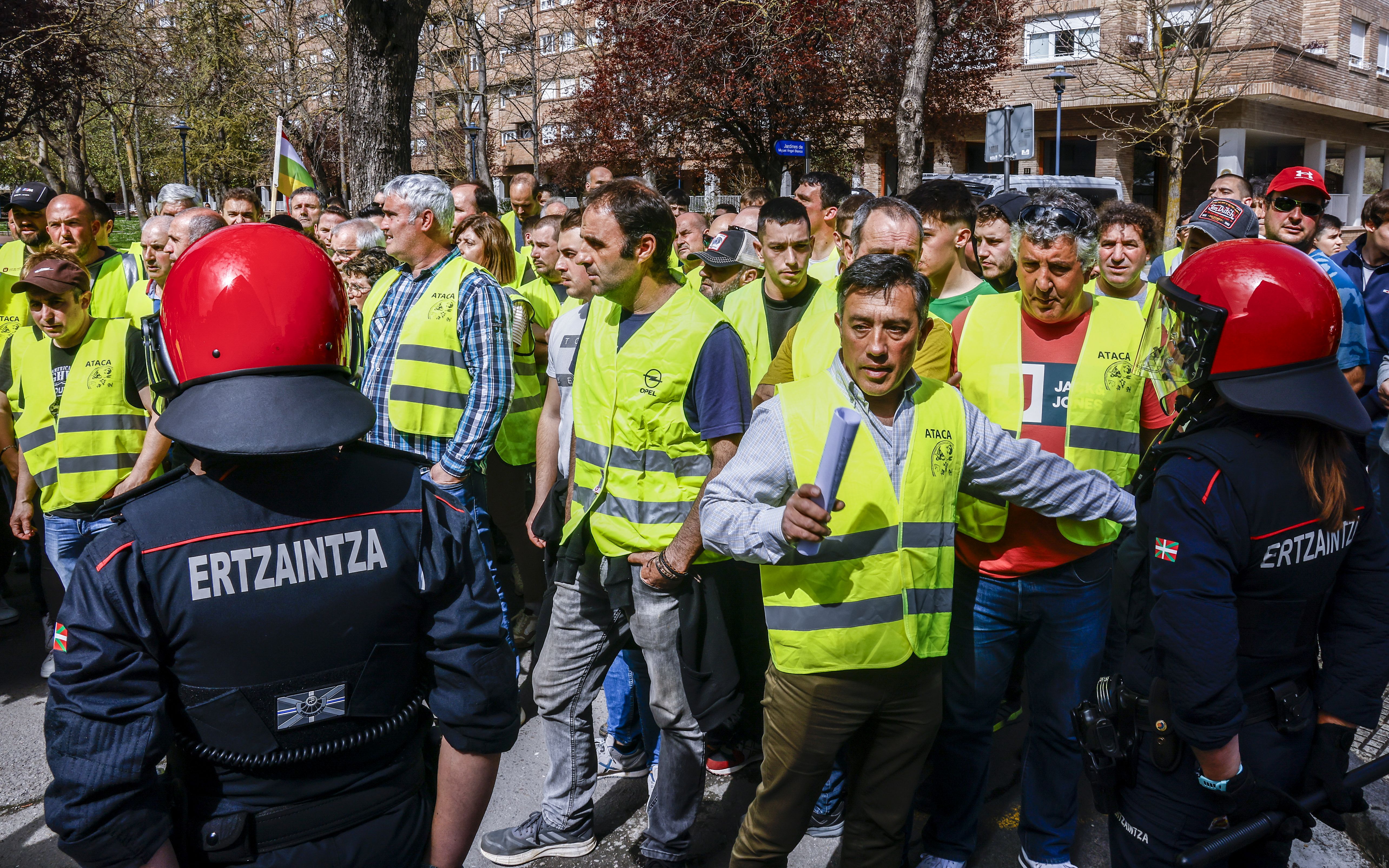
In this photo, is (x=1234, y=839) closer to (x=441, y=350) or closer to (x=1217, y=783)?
(x=1217, y=783)

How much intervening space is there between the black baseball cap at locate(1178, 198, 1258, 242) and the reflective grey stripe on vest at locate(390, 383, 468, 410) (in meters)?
3.93

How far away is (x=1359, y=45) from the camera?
3109 cm

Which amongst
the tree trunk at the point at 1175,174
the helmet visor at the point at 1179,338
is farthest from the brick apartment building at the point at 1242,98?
the helmet visor at the point at 1179,338

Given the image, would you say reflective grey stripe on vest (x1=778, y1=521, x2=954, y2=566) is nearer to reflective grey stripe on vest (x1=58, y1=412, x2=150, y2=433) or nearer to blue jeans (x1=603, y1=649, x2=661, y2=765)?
blue jeans (x1=603, y1=649, x2=661, y2=765)

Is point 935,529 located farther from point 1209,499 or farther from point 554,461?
point 554,461

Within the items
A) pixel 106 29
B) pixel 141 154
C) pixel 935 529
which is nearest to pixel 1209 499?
pixel 935 529

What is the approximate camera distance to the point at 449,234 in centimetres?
436

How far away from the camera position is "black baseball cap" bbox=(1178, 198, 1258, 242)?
16.4ft

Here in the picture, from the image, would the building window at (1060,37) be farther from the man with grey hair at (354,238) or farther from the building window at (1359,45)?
the man with grey hair at (354,238)

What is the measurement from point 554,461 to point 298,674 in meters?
2.67

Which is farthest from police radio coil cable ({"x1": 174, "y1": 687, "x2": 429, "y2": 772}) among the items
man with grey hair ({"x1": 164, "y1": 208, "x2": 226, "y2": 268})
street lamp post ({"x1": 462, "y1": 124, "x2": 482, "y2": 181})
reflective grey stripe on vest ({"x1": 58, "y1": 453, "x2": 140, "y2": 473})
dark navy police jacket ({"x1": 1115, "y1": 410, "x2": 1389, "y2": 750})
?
street lamp post ({"x1": 462, "y1": 124, "x2": 482, "y2": 181})

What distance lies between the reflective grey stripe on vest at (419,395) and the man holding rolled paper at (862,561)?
1.91m

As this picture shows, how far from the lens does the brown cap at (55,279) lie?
425cm

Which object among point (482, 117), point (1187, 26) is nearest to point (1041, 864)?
point (482, 117)
